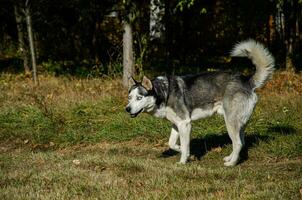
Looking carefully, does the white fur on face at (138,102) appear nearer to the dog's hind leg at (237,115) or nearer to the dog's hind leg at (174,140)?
the dog's hind leg at (174,140)

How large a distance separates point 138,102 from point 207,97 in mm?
1079

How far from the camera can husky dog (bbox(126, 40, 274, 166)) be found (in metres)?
8.27

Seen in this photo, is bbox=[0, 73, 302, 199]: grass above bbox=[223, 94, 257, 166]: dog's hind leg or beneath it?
beneath

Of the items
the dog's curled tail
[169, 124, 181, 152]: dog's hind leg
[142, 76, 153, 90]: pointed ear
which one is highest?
the dog's curled tail

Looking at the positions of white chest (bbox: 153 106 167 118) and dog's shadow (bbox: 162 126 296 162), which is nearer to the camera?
white chest (bbox: 153 106 167 118)

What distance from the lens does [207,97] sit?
8500mm

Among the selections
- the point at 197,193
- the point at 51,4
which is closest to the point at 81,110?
the point at 197,193

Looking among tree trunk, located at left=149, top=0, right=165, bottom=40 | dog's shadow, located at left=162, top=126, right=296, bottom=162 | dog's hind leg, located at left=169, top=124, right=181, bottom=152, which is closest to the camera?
dog's hind leg, located at left=169, top=124, right=181, bottom=152

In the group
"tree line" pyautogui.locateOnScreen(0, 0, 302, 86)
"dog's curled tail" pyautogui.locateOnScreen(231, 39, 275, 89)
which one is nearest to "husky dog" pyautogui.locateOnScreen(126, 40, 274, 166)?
"dog's curled tail" pyautogui.locateOnScreen(231, 39, 275, 89)

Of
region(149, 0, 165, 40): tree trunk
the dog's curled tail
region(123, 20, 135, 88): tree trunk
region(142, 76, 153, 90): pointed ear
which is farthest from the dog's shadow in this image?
region(149, 0, 165, 40): tree trunk

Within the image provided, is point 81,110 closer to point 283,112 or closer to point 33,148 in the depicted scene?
point 33,148

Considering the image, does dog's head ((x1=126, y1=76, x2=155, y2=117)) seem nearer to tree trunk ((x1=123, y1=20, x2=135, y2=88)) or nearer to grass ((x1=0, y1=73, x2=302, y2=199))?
grass ((x1=0, y1=73, x2=302, y2=199))

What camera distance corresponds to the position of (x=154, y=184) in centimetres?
685

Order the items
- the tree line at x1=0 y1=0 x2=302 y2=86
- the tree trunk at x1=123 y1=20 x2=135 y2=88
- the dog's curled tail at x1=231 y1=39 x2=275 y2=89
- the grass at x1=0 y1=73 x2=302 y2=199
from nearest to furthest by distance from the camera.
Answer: the grass at x1=0 y1=73 x2=302 y2=199, the dog's curled tail at x1=231 y1=39 x2=275 y2=89, the tree trunk at x1=123 y1=20 x2=135 y2=88, the tree line at x1=0 y1=0 x2=302 y2=86
